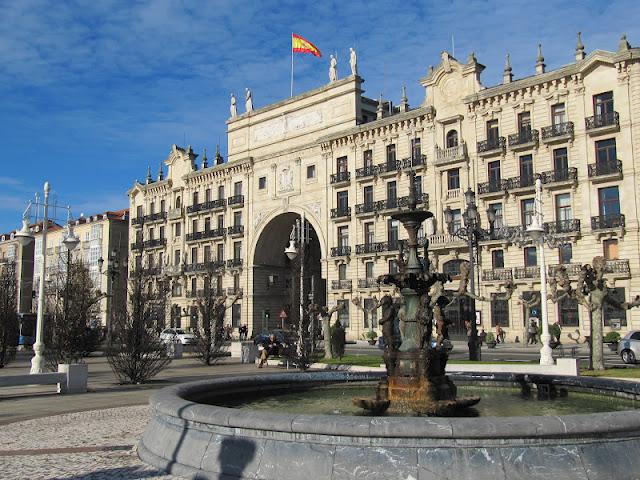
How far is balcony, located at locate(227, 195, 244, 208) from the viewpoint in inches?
2494

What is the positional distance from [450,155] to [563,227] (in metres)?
10.2

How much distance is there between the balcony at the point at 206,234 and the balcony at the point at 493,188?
1135 inches

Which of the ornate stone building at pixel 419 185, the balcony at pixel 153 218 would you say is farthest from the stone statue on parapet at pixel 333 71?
the balcony at pixel 153 218

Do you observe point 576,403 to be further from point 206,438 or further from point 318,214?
point 318,214

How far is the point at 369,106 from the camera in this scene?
5828cm

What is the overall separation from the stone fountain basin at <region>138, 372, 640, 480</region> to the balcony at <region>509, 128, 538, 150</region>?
38.7 m

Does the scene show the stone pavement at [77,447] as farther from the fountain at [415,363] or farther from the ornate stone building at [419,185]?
the ornate stone building at [419,185]

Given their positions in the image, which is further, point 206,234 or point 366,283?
point 206,234

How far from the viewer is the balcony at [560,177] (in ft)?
133

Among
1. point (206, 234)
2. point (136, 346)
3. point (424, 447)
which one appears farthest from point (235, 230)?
point (424, 447)

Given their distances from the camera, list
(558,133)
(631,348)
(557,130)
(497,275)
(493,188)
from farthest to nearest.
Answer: (493,188)
(497,275)
(557,130)
(558,133)
(631,348)

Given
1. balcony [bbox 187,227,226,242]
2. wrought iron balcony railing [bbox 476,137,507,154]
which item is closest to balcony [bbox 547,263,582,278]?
wrought iron balcony railing [bbox 476,137,507,154]

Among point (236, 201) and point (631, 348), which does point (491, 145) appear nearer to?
point (631, 348)

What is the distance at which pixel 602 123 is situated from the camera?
39.7 metres
